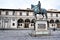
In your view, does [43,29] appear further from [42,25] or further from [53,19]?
[53,19]

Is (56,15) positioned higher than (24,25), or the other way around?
(56,15)

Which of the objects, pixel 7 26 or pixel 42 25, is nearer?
pixel 42 25

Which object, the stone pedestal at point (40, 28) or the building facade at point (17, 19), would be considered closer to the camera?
the stone pedestal at point (40, 28)

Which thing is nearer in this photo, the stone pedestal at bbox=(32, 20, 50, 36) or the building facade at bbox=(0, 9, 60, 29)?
the stone pedestal at bbox=(32, 20, 50, 36)

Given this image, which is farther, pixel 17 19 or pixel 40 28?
pixel 17 19

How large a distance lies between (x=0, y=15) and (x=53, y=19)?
1774cm

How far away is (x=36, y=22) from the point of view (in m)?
15.7

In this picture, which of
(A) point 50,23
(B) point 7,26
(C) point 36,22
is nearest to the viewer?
(C) point 36,22

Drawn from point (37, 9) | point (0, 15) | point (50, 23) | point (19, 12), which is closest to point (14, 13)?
point (19, 12)

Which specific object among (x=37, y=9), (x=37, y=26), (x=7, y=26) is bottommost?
(x=7, y=26)

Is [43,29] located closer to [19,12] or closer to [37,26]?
[37,26]

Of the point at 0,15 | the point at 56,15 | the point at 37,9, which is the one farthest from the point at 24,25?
the point at 37,9

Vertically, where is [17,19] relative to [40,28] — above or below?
below

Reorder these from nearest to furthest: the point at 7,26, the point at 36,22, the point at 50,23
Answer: the point at 36,22 → the point at 7,26 → the point at 50,23
